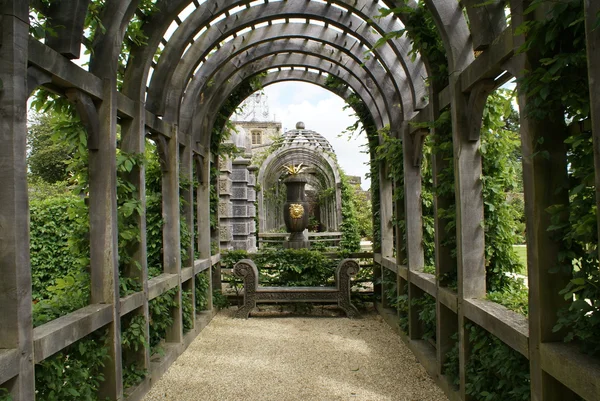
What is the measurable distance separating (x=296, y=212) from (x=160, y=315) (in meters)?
6.96

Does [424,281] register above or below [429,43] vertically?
below

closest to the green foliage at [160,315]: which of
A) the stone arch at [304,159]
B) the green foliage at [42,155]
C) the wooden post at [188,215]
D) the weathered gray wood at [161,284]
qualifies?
the weathered gray wood at [161,284]

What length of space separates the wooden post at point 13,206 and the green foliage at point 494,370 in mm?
2655

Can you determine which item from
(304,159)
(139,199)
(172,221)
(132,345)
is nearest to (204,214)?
(172,221)

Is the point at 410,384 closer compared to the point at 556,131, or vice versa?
the point at 556,131

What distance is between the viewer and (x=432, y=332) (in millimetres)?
5004

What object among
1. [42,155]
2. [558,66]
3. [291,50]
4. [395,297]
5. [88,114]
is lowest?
[395,297]

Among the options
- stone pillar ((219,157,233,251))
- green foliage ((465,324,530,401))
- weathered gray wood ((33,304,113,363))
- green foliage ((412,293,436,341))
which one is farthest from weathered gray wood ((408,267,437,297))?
stone pillar ((219,157,233,251))

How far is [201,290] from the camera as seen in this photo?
7098mm

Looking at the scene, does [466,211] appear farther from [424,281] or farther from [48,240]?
[48,240]

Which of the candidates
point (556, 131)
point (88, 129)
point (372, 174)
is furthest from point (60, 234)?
point (556, 131)

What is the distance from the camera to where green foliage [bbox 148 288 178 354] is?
15.7ft

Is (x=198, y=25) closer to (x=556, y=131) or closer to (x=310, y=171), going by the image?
(x=556, y=131)

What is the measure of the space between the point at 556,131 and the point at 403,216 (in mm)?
3853
